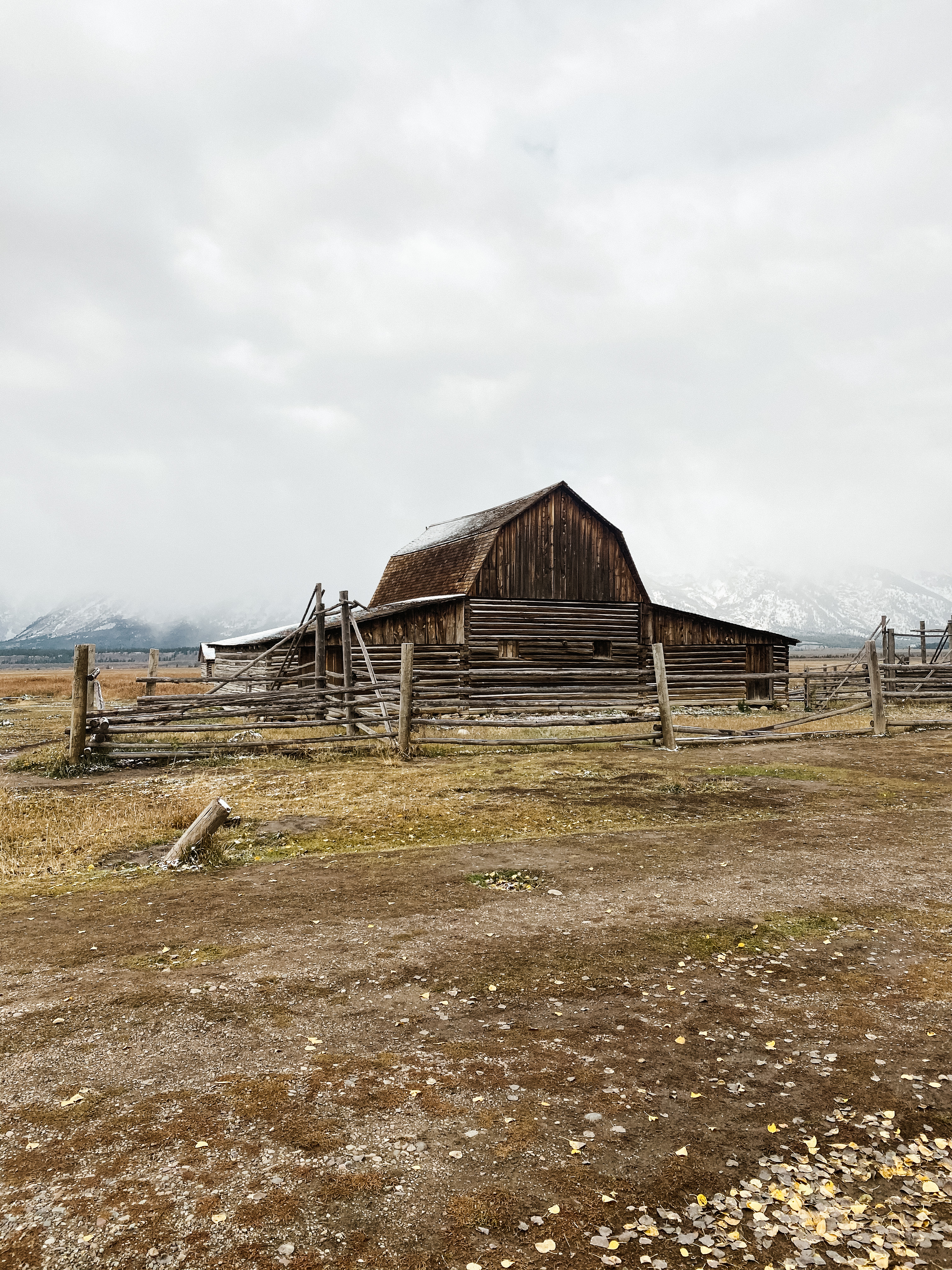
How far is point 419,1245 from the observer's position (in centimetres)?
255

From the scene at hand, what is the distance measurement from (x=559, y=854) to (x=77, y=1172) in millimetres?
5411

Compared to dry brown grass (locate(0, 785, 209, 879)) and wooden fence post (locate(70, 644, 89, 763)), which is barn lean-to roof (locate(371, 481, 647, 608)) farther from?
dry brown grass (locate(0, 785, 209, 879))

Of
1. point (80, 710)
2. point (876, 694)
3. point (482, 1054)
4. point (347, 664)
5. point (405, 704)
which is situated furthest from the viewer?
point (347, 664)

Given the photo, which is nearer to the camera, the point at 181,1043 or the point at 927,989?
the point at 181,1043

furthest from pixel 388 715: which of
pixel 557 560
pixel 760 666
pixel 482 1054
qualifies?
pixel 760 666

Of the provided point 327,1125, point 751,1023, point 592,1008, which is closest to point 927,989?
point 751,1023

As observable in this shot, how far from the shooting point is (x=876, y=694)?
16.9 m

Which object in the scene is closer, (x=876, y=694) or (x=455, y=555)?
(x=876, y=694)

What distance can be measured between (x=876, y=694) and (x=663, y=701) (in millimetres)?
5560

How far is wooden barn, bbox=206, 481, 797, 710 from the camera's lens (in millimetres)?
25984

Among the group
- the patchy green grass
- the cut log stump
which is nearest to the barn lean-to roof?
the cut log stump

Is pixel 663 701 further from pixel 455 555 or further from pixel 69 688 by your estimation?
pixel 69 688

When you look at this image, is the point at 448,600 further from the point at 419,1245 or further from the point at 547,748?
the point at 419,1245

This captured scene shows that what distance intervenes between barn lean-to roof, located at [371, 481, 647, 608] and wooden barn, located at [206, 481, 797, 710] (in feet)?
0.26
